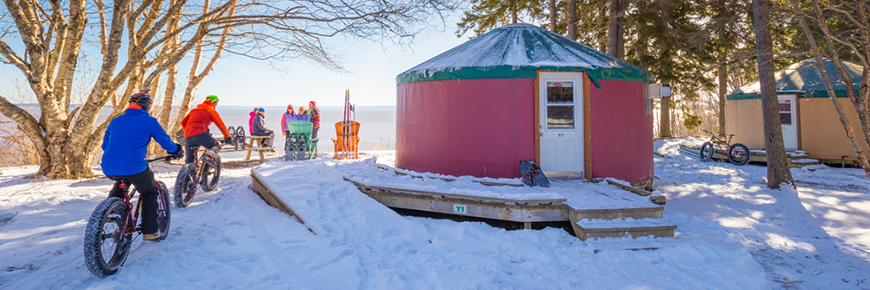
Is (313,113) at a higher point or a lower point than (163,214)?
higher

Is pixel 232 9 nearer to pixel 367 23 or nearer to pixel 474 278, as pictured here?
pixel 367 23

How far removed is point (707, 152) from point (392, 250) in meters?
9.98

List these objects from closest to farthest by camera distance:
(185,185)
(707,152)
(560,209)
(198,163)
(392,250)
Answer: (392,250) → (560,209) → (185,185) → (198,163) → (707,152)

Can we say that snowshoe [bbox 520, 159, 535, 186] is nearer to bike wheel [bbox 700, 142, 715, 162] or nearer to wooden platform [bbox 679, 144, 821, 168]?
wooden platform [bbox 679, 144, 821, 168]

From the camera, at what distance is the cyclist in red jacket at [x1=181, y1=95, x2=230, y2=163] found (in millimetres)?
4656

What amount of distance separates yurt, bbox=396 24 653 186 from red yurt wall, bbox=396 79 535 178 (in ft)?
0.04

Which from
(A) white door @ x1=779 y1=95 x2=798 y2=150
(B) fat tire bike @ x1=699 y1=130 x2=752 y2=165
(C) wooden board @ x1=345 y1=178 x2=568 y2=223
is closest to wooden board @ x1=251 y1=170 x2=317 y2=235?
(C) wooden board @ x1=345 y1=178 x2=568 y2=223

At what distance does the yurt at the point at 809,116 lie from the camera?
843 centimetres

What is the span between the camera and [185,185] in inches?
173

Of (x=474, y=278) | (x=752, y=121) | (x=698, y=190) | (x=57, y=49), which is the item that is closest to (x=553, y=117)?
(x=474, y=278)

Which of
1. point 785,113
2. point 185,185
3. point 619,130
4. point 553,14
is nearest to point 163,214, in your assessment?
point 185,185

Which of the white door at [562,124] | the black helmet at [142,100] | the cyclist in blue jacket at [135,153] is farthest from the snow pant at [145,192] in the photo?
the white door at [562,124]

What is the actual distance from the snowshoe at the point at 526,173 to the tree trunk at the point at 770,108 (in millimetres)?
4399

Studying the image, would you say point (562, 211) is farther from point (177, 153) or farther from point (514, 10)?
point (514, 10)
